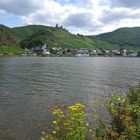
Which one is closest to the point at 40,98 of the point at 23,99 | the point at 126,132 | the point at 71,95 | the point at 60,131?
the point at 23,99

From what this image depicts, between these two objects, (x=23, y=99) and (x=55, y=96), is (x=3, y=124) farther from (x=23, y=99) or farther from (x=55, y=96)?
(x=55, y=96)

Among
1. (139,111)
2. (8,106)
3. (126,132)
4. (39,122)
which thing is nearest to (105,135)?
(126,132)

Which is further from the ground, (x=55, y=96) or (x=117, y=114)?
(x=117, y=114)

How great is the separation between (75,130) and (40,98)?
29.8 metres

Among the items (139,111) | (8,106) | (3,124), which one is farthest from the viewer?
(8,106)

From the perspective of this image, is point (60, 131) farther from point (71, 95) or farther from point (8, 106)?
point (71, 95)

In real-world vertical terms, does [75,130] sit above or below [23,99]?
above

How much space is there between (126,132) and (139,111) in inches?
65.1

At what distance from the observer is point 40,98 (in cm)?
4125

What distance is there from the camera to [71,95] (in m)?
44.9

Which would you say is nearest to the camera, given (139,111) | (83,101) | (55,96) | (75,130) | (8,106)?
(75,130)

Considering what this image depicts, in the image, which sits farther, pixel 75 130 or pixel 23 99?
pixel 23 99

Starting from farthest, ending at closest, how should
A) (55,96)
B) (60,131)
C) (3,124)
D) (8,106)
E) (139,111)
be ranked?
1. (55,96)
2. (8,106)
3. (3,124)
4. (60,131)
5. (139,111)

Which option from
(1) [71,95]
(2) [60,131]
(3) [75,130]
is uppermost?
(3) [75,130]
